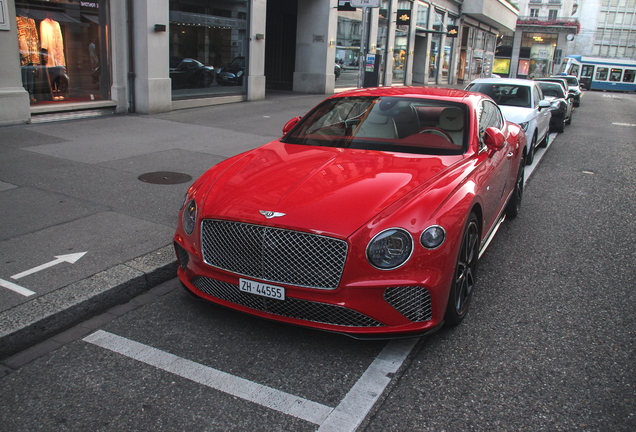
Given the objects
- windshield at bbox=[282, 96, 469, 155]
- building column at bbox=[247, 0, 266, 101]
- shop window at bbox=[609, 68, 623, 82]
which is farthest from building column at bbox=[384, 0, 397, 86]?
shop window at bbox=[609, 68, 623, 82]

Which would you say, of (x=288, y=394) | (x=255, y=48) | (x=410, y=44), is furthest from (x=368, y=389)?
(x=410, y=44)

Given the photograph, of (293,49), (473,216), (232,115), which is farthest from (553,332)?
(293,49)

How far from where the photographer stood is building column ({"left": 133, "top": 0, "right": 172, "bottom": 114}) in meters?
13.0

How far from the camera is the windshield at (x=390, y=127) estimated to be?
4574 mm

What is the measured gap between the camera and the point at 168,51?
45.2 feet

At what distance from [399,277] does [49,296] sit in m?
2.43

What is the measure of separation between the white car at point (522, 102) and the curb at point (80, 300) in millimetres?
7240

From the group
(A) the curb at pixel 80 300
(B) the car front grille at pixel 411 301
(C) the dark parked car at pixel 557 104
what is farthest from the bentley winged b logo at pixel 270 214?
(C) the dark parked car at pixel 557 104

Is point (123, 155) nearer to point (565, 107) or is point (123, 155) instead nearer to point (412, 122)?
point (412, 122)

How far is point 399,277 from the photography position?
10.3ft

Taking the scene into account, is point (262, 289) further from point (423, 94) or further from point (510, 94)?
point (510, 94)

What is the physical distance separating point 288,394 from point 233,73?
50.3ft

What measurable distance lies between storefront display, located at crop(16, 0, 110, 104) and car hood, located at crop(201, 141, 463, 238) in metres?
8.93

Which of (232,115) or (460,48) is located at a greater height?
(460,48)
